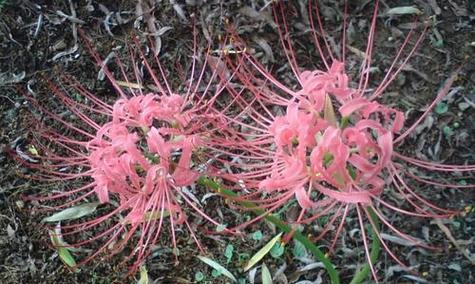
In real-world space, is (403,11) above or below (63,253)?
above

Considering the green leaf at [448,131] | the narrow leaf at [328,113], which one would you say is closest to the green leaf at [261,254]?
the green leaf at [448,131]

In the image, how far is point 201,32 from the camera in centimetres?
248

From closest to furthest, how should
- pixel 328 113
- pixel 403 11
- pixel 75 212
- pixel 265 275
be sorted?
pixel 328 113 < pixel 265 275 < pixel 75 212 < pixel 403 11

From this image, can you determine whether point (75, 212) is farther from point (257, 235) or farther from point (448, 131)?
point (448, 131)

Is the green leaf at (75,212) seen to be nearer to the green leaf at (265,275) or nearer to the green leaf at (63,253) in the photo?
the green leaf at (63,253)

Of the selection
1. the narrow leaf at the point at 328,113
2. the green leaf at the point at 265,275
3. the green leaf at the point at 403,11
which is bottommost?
the green leaf at the point at 265,275

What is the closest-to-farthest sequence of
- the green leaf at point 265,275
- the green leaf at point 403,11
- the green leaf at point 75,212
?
the green leaf at point 265,275
the green leaf at point 75,212
the green leaf at point 403,11

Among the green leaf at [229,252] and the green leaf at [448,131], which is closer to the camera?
the green leaf at [229,252]

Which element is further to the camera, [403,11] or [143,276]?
[403,11]

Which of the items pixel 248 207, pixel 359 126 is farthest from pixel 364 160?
pixel 248 207

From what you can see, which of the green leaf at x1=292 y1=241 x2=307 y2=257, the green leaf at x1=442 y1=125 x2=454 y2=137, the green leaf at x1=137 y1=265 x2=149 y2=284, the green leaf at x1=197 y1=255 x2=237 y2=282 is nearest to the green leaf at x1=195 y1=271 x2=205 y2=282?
the green leaf at x1=197 y1=255 x2=237 y2=282

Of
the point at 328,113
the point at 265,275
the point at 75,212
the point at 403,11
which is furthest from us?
the point at 403,11

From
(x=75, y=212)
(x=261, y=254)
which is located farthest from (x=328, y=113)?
(x=75, y=212)

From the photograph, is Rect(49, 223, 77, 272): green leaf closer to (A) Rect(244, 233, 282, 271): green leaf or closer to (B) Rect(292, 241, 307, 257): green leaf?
(A) Rect(244, 233, 282, 271): green leaf
